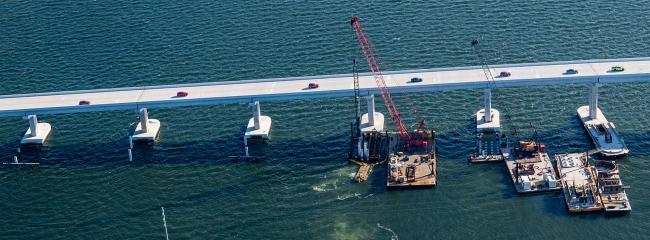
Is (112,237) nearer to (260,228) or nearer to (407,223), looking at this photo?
(260,228)

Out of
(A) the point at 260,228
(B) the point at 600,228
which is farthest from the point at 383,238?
(B) the point at 600,228

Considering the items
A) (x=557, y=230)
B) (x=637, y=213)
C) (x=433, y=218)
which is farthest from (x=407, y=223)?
(x=637, y=213)

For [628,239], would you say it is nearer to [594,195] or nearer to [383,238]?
[594,195]

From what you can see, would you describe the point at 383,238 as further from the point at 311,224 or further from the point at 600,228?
the point at 600,228

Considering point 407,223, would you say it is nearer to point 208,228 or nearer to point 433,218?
point 433,218

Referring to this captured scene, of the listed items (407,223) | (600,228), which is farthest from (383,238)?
(600,228)

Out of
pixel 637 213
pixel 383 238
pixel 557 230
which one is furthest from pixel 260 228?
pixel 637 213
